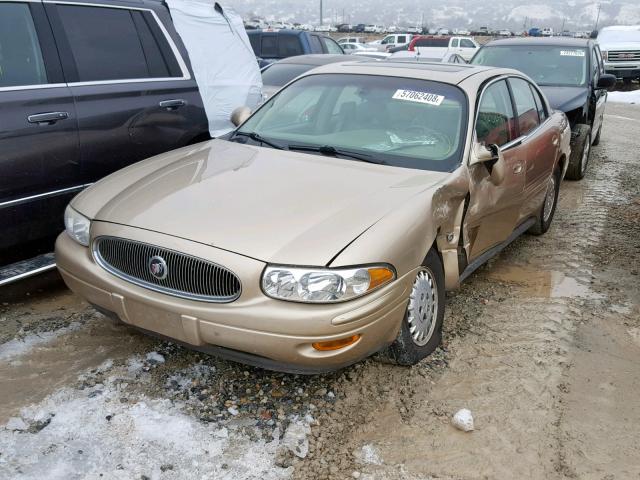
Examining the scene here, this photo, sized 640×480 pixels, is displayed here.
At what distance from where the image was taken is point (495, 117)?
4.25m

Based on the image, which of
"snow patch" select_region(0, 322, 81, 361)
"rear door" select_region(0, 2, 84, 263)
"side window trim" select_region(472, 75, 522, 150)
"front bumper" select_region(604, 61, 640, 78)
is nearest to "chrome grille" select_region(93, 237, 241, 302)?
"snow patch" select_region(0, 322, 81, 361)

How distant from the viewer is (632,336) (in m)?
3.91

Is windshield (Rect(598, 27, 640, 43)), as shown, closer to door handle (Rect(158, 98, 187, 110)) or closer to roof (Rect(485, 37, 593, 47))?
roof (Rect(485, 37, 593, 47))

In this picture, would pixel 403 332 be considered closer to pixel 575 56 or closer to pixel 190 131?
pixel 190 131

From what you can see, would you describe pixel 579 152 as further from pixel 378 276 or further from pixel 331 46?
pixel 331 46

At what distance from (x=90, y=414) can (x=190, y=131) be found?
2702 millimetres

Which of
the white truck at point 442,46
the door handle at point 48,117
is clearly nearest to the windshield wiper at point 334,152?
the door handle at point 48,117

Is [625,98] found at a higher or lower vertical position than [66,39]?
lower

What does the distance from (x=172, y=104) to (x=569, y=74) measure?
583 cm

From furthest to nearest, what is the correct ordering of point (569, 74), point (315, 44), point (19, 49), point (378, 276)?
1. point (315, 44)
2. point (569, 74)
3. point (19, 49)
4. point (378, 276)

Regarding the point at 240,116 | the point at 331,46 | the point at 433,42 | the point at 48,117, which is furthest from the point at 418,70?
the point at 433,42

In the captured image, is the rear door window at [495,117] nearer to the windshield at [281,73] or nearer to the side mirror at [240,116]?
the side mirror at [240,116]

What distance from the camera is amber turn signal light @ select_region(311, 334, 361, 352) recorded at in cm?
271

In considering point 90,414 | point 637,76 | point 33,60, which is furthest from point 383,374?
point 637,76
